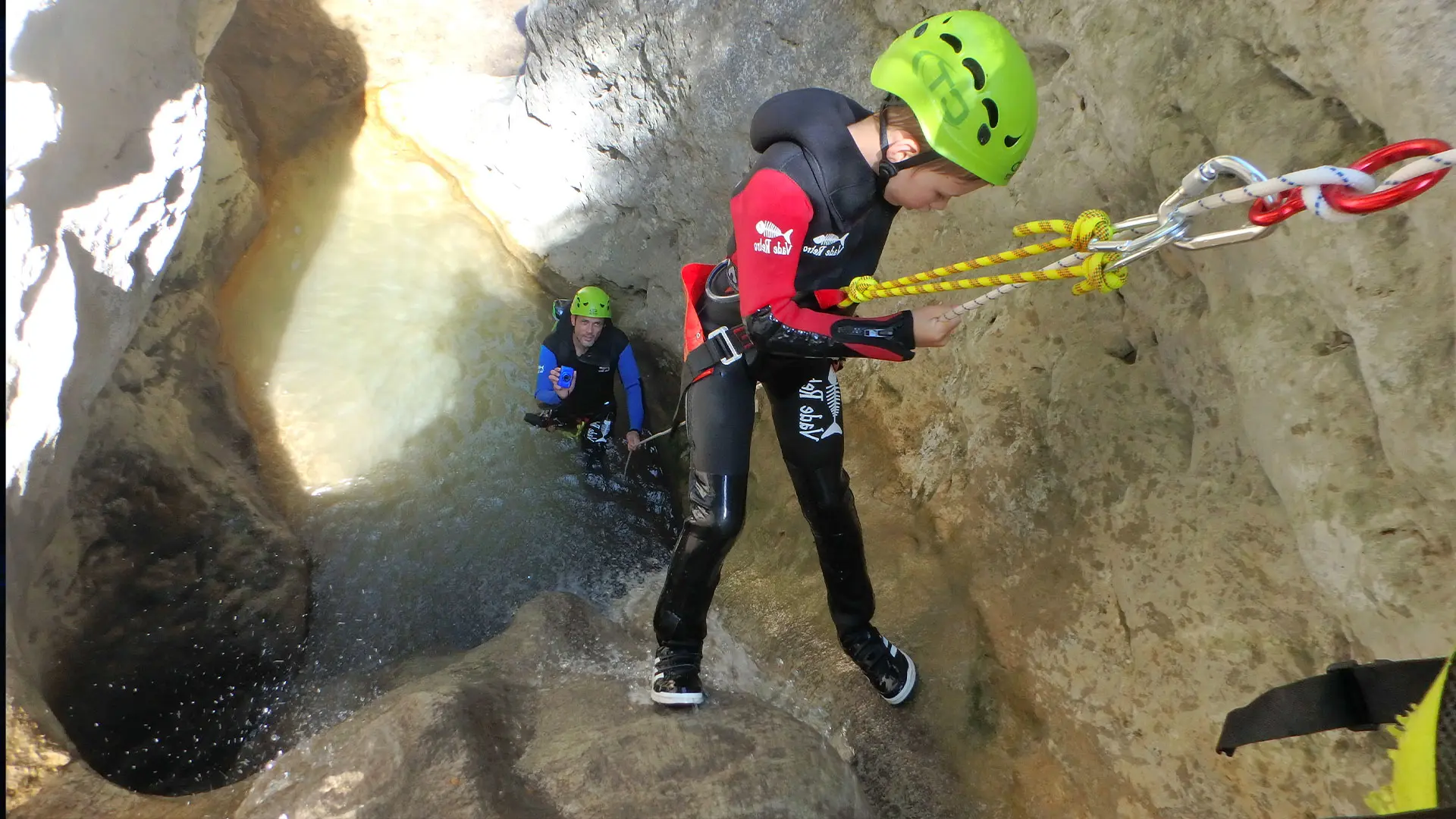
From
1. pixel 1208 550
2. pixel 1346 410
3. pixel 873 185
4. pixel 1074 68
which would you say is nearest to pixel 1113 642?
pixel 1208 550

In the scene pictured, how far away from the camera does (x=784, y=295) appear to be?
206 centimetres

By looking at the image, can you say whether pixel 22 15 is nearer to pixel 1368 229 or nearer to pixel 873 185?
pixel 873 185

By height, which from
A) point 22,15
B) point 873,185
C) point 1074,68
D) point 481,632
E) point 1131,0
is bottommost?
point 481,632

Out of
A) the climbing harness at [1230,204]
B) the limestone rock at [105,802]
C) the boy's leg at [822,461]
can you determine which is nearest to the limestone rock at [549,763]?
the limestone rock at [105,802]

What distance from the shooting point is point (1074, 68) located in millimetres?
2516

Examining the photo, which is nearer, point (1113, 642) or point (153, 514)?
point (1113, 642)

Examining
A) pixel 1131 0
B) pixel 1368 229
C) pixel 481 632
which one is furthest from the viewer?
pixel 481 632

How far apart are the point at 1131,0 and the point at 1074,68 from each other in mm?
286

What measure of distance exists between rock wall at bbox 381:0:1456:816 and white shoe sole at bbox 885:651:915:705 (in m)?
0.08

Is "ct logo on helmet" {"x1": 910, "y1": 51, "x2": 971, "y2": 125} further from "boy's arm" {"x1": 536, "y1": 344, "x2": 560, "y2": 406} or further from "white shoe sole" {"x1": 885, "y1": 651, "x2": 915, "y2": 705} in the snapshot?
"boy's arm" {"x1": 536, "y1": 344, "x2": 560, "y2": 406}

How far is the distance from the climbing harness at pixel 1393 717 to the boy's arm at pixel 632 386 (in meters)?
3.59

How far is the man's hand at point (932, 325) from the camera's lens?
1.96 meters

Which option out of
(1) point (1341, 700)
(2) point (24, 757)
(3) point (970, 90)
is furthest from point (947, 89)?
(2) point (24, 757)

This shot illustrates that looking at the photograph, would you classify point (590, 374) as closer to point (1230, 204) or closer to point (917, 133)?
point (917, 133)
